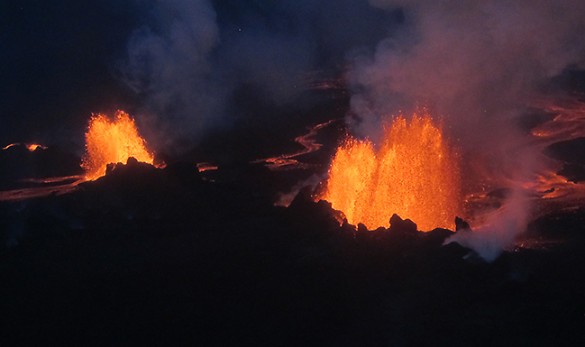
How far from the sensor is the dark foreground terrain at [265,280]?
2292 cm

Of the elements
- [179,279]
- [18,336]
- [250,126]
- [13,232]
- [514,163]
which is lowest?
[18,336]

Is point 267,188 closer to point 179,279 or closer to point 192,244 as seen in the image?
point 192,244

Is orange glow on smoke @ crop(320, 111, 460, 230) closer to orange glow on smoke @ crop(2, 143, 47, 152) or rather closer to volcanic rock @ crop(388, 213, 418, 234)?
volcanic rock @ crop(388, 213, 418, 234)

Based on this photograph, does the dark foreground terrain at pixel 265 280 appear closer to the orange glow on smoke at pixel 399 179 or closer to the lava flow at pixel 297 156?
the orange glow on smoke at pixel 399 179

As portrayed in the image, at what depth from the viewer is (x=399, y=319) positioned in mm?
23656

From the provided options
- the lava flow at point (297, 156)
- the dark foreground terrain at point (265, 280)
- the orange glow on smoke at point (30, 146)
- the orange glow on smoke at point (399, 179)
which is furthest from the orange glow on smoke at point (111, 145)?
the orange glow on smoke at point (399, 179)

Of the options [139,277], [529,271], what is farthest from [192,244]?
[529,271]

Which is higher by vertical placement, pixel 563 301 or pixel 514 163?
pixel 514 163

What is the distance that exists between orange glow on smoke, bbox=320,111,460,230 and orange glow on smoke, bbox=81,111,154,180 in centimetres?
1637

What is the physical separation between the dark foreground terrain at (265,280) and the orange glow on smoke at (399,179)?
428 centimetres

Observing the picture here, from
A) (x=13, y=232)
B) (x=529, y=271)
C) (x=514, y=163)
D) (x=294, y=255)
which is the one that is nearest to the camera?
(x=529, y=271)

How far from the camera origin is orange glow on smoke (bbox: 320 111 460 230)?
115 feet

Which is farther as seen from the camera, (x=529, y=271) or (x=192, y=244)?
(x=192, y=244)

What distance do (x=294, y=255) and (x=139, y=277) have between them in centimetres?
736
